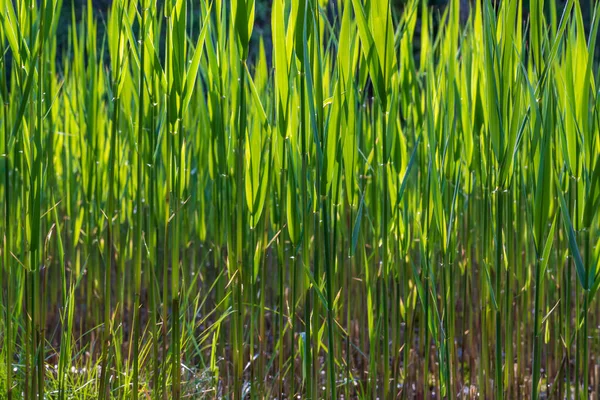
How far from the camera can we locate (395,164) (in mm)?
1265

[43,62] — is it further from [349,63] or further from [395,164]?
[395,164]

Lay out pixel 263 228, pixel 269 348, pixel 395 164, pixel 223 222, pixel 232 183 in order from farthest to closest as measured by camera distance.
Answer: pixel 269 348
pixel 223 222
pixel 232 183
pixel 395 164
pixel 263 228

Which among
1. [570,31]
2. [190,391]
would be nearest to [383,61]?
[570,31]

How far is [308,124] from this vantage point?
96cm

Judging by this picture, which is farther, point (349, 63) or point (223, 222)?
point (223, 222)

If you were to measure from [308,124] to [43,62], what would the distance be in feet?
1.33

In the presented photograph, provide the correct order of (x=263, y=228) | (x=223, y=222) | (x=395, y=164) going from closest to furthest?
(x=263, y=228)
(x=395, y=164)
(x=223, y=222)

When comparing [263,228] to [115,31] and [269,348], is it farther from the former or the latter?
[269,348]

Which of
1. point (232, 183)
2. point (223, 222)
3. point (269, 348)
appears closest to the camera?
point (232, 183)

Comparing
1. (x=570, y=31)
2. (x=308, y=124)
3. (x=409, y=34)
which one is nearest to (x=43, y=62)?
(x=308, y=124)

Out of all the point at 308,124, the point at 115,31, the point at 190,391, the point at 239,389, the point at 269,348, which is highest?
the point at 115,31

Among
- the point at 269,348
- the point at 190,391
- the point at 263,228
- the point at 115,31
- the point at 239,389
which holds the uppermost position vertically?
the point at 115,31

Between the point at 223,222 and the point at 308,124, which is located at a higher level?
the point at 308,124

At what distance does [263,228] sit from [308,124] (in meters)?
0.24
